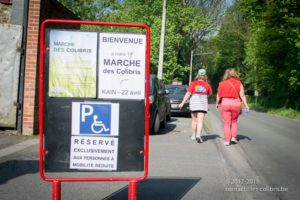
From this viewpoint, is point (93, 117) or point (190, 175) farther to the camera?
point (190, 175)

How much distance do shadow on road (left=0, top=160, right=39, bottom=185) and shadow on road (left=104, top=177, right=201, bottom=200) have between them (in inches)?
66.9

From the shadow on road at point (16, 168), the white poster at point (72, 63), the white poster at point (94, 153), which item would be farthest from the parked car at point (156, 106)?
the white poster at point (72, 63)

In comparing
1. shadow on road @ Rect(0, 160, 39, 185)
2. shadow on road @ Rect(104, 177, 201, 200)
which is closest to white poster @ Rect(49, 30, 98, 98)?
shadow on road @ Rect(104, 177, 201, 200)

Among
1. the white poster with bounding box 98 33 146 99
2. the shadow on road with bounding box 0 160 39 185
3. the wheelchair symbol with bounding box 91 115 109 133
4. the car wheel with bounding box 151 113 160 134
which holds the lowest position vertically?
the shadow on road with bounding box 0 160 39 185

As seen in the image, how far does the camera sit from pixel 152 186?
6648mm

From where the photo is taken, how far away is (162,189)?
6.48m

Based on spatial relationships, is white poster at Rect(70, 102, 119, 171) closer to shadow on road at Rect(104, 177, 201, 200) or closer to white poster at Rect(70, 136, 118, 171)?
white poster at Rect(70, 136, 118, 171)

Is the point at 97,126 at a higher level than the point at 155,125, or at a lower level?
higher

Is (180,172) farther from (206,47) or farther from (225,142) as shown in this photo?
(206,47)

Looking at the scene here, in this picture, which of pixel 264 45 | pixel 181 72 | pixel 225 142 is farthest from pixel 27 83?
pixel 181 72

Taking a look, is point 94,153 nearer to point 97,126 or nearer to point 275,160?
point 97,126

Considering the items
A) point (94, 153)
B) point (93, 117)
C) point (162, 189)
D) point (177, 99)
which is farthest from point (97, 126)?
point (177, 99)

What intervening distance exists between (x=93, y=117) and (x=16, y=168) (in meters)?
3.22

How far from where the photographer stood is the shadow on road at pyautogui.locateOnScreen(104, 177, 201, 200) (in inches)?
239
